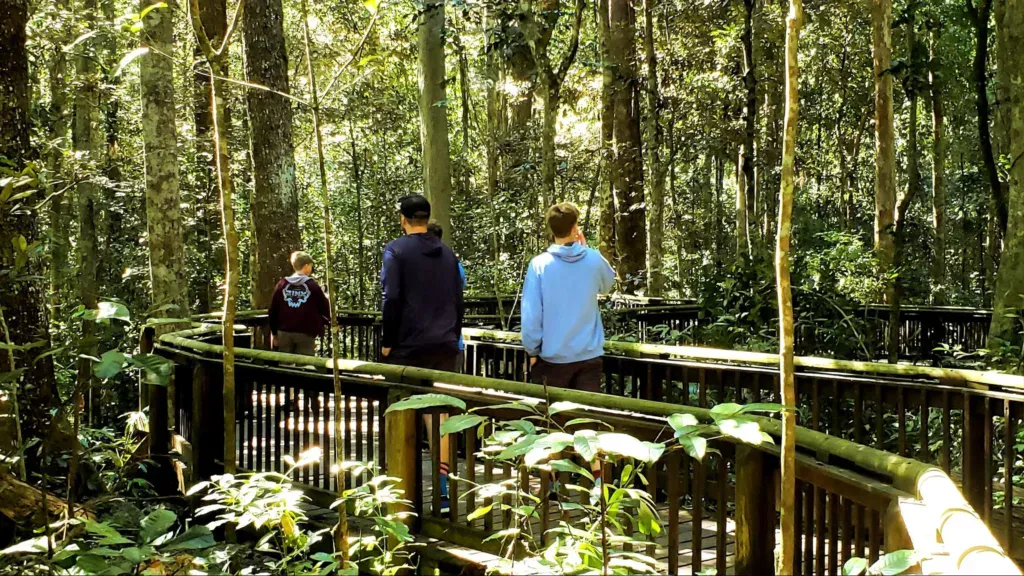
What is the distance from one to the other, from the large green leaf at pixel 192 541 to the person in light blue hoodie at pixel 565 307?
7.19ft

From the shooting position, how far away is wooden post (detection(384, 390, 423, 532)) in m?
4.53

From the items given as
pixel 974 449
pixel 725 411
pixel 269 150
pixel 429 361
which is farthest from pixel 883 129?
pixel 725 411

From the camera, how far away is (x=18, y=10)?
5617 millimetres

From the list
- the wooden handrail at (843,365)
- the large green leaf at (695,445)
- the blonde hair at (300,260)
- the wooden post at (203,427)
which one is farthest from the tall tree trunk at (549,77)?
the large green leaf at (695,445)

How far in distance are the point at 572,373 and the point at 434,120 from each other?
25.1 ft

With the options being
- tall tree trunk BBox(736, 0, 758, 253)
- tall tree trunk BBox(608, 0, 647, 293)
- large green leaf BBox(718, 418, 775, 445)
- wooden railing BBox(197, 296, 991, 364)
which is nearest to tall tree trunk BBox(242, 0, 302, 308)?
wooden railing BBox(197, 296, 991, 364)

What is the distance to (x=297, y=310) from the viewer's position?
29.1 feet

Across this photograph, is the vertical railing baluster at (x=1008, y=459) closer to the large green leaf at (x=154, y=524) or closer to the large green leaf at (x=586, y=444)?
the large green leaf at (x=586, y=444)

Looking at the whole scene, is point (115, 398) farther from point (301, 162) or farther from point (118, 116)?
point (301, 162)

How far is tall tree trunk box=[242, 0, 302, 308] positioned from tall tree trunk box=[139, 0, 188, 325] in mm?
1445

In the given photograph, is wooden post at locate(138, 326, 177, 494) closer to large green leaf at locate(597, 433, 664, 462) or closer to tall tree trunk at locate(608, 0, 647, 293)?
large green leaf at locate(597, 433, 664, 462)

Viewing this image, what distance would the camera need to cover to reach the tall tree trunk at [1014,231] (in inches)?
344

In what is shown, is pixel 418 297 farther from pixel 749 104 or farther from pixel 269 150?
pixel 749 104

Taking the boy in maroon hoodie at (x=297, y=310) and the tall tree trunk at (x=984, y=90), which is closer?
the boy in maroon hoodie at (x=297, y=310)
